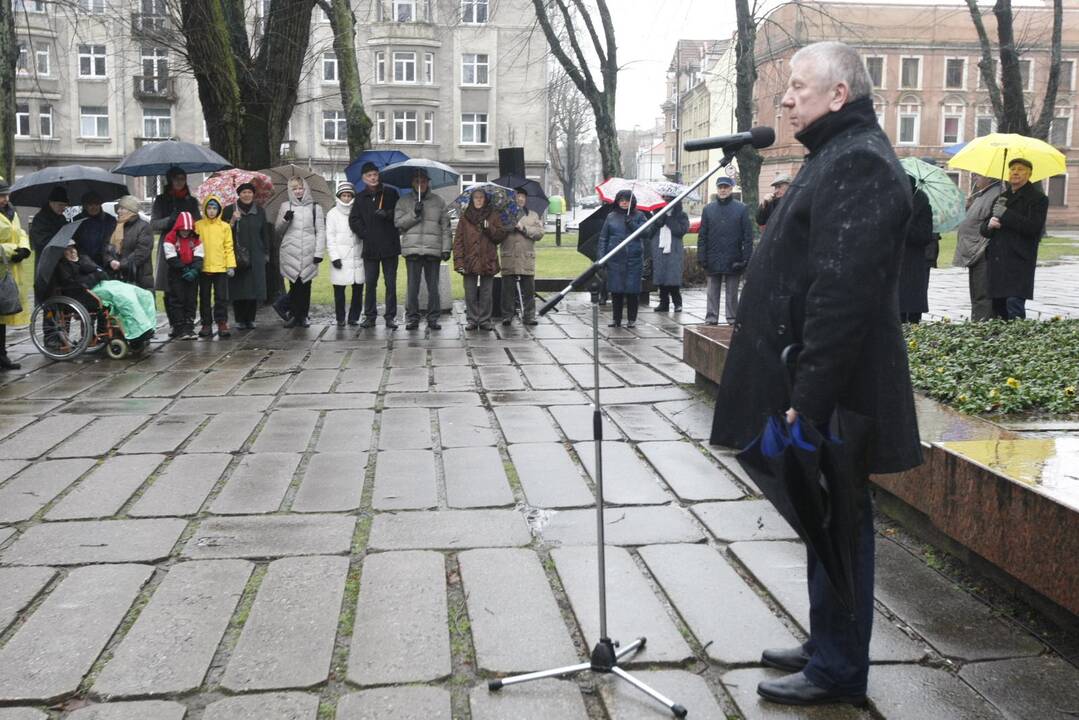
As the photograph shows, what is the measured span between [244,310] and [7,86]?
410 centimetres

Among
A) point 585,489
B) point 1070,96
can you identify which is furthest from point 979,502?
point 1070,96

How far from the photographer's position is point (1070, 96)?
5906cm

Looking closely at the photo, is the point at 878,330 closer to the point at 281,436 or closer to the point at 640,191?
A: the point at 281,436

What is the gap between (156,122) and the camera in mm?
52812

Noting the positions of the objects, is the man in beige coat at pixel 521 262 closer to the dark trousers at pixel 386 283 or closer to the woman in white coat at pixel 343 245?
the dark trousers at pixel 386 283

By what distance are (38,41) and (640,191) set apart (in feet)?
152

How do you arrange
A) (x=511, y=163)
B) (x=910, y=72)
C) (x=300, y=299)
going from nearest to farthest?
(x=300, y=299), (x=511, y=163), (x=910, y=72)

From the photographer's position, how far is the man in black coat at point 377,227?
11.9m

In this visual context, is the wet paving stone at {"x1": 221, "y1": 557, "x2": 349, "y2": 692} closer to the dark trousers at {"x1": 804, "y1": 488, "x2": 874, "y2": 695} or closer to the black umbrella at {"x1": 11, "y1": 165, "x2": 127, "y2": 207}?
the dark trousers at {"x1": 804, "y1": 488, "x2": 874, "y2": 695}

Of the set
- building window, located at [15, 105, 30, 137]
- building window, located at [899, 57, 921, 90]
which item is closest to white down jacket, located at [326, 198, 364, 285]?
building window, located at [15, 105, 30, 137]

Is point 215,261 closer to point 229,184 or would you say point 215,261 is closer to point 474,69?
point 229,184

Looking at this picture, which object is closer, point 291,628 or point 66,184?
point 291,628

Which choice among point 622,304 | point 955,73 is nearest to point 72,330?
point 622,304

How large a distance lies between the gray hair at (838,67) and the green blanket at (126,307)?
8.27 meters
